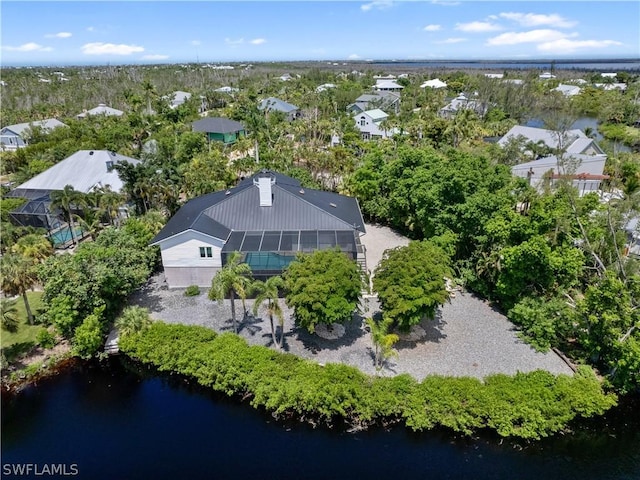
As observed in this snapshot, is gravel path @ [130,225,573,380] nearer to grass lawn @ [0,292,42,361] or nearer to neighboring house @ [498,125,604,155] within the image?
grass lawn @ [0,292,42,361]

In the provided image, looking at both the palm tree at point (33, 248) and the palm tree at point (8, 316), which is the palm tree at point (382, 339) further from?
the palm tree at point (33, 248)

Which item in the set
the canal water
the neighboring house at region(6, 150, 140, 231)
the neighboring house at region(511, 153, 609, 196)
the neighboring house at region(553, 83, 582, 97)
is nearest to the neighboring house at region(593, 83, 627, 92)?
the neighboring house at region(553, 83, 582, 97)

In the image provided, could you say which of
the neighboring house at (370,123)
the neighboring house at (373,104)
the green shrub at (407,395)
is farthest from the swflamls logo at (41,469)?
the neighboring house at (373,104)

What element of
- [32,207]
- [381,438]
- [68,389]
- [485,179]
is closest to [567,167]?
[485,179]

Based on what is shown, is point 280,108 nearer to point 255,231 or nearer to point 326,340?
point 255,231

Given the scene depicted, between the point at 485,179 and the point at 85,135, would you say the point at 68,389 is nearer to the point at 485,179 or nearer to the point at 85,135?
the point at 485,179

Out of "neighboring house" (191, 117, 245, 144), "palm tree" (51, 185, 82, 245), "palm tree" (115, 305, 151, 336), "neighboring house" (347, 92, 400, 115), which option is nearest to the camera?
"palm tree" (115, 305, 151, 336)
